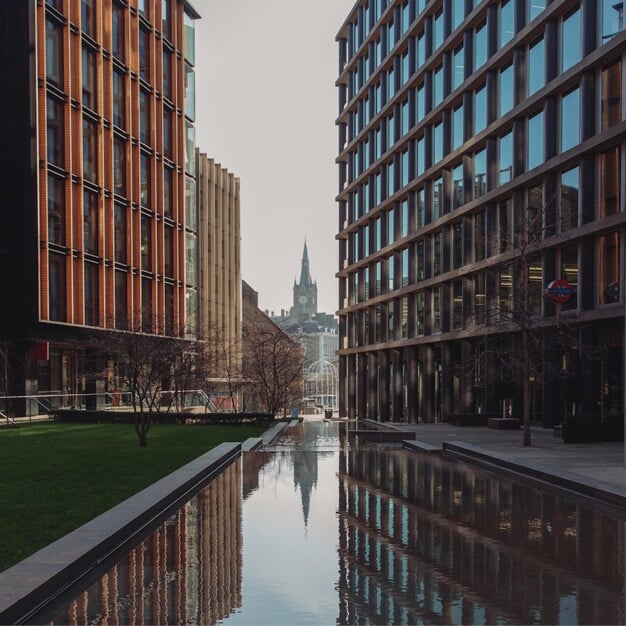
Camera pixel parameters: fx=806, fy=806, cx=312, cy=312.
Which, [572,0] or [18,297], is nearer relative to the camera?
[572,0]

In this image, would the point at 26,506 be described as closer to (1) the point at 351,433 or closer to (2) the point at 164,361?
(2) the point at 164,361

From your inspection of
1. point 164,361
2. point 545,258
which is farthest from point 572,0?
point 164,361

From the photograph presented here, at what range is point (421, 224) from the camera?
48.5 metres

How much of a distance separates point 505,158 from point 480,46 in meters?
7.03

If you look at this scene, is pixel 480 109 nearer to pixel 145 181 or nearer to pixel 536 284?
pixel 536 284

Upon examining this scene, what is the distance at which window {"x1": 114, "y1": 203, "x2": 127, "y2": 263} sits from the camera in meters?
48.7

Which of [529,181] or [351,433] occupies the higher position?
[529,181]

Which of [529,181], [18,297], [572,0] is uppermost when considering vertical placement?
[572,0]

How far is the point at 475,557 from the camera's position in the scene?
28.8ft

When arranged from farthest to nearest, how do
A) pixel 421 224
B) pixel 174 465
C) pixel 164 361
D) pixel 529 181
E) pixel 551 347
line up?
1. pixel 421 224
2. pixel 529 181
3. pixel 551 347
4. pixel 164 361
5. pixel 174 465

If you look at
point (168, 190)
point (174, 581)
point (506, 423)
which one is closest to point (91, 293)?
point (168, 190)

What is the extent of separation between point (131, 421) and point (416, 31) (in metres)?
29.0

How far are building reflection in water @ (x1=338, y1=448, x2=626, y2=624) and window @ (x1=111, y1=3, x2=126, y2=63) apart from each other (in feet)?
136

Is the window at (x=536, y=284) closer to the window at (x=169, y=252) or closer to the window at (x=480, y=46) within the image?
the window at (x=480, y=46)
